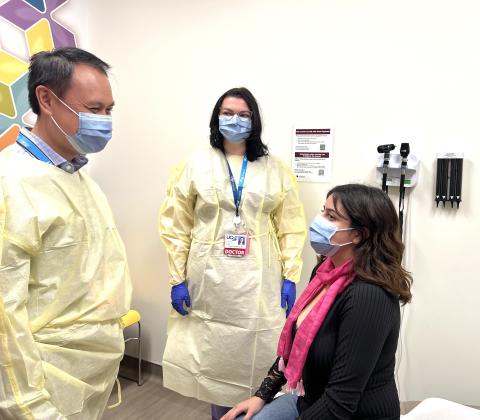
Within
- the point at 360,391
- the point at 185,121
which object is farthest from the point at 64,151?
the point at 185,121

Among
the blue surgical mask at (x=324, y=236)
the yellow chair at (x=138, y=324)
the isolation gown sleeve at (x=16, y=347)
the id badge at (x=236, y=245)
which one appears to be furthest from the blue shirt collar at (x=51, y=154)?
the yellow chair at (x=138, y=324)

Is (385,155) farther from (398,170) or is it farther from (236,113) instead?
(236,113)

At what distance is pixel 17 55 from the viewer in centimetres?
222

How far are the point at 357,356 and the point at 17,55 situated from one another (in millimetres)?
2372

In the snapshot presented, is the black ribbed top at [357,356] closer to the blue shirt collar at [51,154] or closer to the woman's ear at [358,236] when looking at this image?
the woman's ear at [358,236]

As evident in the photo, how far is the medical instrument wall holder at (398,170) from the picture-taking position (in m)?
1.81

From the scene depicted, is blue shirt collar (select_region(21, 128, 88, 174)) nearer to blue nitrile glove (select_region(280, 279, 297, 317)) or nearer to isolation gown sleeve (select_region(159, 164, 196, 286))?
isolation gown sleeve (select_region(159, 164, 196, 286))

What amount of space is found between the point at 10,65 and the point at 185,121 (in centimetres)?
102

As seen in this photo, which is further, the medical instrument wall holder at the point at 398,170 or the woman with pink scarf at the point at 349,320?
the medical instrument wall holder at the point at 398,170

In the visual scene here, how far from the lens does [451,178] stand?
1.75m

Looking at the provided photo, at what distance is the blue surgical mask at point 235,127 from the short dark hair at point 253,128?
0.04 meters

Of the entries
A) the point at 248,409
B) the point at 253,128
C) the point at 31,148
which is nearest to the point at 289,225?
the point at 253,128

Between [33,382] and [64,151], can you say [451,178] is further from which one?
[33,382]

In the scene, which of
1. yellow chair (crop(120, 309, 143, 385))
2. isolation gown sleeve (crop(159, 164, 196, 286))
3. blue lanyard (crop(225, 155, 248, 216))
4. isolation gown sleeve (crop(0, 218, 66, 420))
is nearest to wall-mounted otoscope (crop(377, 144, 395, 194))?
blue lanyard (crop(225, 155, 248, 216))
